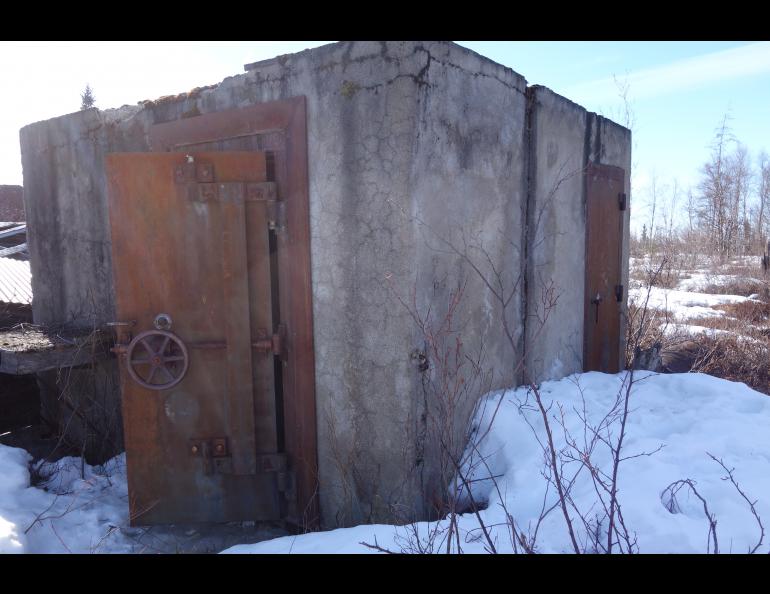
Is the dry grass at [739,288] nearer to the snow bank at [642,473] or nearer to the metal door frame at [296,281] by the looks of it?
the snow bank at [642,473]

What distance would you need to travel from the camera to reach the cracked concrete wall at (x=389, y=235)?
2.82m

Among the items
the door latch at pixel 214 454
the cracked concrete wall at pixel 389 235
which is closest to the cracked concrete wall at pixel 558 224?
the cracked concrete wall at pixel 389 235

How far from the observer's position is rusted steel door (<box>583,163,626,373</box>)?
483 cm

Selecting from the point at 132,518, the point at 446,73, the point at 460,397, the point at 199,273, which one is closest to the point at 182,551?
the point at 132,518

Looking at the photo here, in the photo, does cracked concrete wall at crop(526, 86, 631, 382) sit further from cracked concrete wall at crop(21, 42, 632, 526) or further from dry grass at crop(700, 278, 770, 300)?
dry grass at crop(700, 278, 770, 300)

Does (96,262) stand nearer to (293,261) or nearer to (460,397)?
(293,261)

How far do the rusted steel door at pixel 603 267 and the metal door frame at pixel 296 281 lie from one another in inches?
110

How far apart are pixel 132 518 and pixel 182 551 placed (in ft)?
1.27

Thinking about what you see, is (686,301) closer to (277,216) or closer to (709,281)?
(709,281)

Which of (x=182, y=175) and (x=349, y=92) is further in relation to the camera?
(x=182, y=175)
